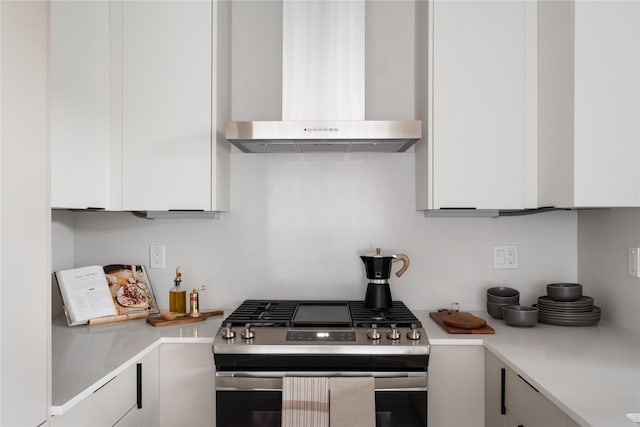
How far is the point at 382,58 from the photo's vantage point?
2.52 metres

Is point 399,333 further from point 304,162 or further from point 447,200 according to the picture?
point 304,162

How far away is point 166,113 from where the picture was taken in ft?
7.24

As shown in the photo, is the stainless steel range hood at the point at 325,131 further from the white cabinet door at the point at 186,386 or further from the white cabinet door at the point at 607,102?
the white cabinet door at the point at 186,386

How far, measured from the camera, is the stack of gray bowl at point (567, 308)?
2.14 meters

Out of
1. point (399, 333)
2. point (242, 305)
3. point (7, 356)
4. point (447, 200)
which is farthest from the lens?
point (242, 305)

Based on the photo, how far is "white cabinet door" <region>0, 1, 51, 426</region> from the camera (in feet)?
3.40

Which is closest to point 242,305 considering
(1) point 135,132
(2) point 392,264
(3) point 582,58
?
(2) point 392,264

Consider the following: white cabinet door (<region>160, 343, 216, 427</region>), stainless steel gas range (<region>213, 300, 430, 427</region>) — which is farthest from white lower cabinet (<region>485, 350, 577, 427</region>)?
white cabinet door (<region>160, 343, 216, 427</region>)

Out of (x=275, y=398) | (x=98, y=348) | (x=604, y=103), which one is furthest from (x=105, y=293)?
(x=604, y=103)

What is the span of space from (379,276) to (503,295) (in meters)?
0.67

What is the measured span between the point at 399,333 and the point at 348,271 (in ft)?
2.04

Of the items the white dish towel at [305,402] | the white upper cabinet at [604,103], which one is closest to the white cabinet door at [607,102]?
the white upper cabinet at [604,103]

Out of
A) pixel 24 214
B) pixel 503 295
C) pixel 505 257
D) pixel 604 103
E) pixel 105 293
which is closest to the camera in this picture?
pixel 24 214

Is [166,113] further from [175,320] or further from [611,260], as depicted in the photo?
[611,260]
